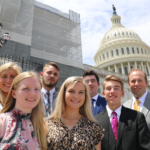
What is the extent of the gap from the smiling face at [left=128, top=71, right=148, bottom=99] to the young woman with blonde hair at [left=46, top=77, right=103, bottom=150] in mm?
1922

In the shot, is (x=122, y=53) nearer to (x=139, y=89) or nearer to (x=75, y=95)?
(x=139, y=89)

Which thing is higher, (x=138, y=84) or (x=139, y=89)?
(x=138, y=84)

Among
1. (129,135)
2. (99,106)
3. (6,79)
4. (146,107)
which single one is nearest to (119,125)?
(129,135)

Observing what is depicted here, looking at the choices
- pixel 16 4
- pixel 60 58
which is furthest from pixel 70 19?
pixel 16 4

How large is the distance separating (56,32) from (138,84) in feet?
60.0

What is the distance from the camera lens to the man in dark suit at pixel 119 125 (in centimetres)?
283

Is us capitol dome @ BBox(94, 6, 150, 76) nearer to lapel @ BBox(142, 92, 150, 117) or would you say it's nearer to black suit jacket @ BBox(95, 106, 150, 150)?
lapel @ BBox(142, 92, 150, 117)

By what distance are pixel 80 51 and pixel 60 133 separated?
2060 cm

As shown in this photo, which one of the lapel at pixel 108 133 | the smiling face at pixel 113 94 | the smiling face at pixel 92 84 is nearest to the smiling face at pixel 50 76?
the smiling face at pixel 92 84

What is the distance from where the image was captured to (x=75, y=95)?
274 centimetres

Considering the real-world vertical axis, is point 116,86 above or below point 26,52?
below

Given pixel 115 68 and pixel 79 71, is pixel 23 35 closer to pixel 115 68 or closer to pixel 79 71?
pixel 79 71

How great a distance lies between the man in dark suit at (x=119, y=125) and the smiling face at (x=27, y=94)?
1.65m

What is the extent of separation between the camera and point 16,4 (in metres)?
16.7
